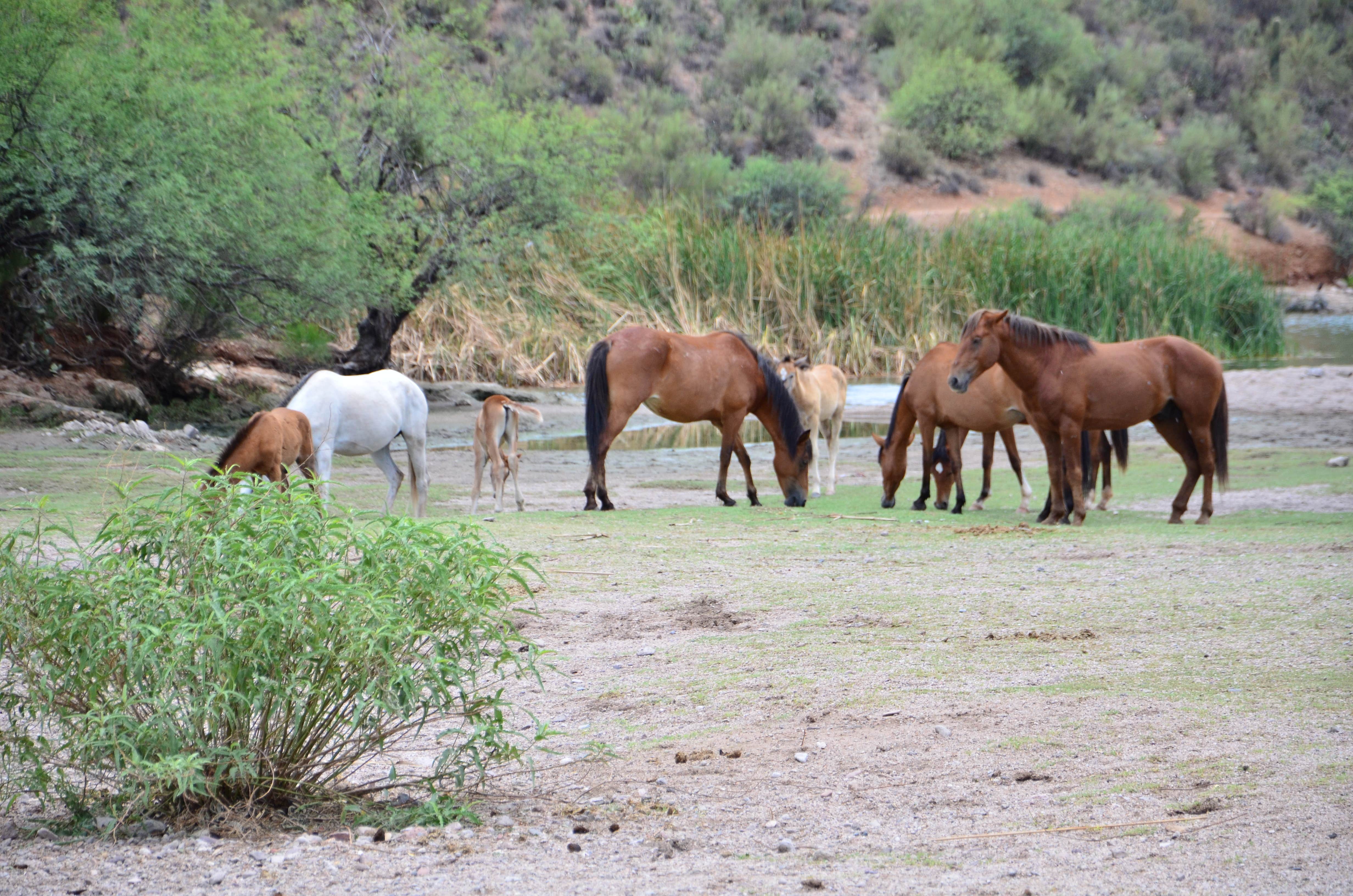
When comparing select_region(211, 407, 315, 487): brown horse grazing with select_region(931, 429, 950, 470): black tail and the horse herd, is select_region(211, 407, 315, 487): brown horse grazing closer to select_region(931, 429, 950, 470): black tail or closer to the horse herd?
the horse herd

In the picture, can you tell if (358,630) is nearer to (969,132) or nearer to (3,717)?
(3,717)

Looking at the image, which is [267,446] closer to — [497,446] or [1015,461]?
[497,446]

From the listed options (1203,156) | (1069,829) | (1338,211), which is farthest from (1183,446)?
(1203,156)

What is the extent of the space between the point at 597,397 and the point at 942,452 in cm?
334

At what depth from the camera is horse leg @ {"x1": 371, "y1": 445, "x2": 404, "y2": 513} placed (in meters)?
10.9

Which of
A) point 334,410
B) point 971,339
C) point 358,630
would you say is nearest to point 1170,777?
point 358,630

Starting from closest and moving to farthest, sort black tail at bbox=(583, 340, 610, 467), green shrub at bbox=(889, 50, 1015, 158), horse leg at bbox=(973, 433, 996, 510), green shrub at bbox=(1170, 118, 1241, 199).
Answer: black tail at bbox=(583, 340, 610, 467) → horse leg at bbox=(973, 433, 996, 510) → green shrub at bbox=(889, 50, 1015, 158) → green shrub at bbox=(1170, 118, 1241, 199)

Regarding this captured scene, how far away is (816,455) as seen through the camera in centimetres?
1280

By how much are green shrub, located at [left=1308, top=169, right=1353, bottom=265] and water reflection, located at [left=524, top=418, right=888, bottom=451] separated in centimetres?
3724

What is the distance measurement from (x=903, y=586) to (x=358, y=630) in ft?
14.1

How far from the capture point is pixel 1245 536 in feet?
28.8

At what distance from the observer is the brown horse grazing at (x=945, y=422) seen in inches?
447

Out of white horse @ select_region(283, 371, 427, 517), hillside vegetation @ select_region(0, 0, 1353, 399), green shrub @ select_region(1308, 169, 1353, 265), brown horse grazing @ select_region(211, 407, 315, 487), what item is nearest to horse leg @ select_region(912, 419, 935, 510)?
white horse @ select_region(283, 371, 427, 517)

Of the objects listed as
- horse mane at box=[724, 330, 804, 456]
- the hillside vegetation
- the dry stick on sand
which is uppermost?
the hillside vegetation
